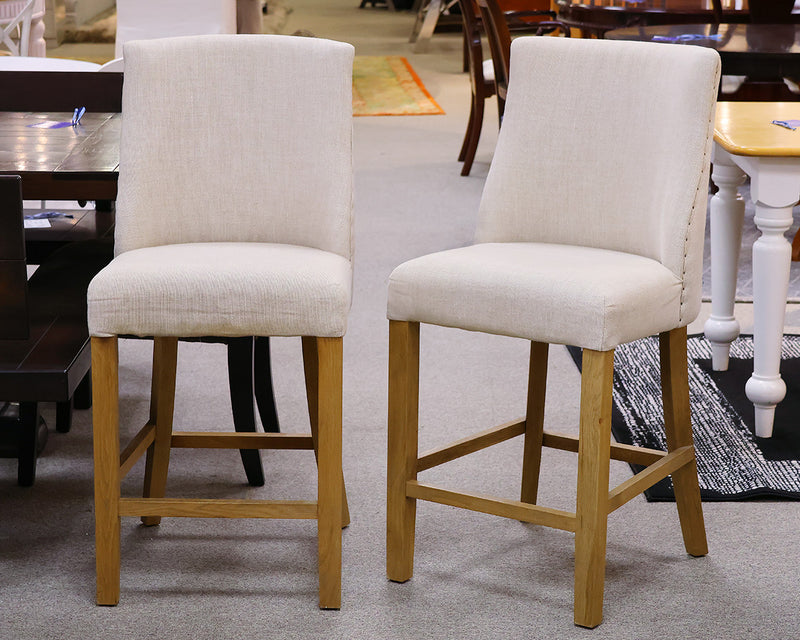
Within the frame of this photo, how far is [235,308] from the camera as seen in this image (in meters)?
1.84

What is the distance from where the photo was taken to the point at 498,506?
191 cm

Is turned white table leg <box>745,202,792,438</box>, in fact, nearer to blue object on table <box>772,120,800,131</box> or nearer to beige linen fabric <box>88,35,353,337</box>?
blue object on table <box>772,120,800,131</box>

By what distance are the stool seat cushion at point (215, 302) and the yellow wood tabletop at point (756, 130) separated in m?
1.04

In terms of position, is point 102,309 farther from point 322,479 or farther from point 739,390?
point 739,390

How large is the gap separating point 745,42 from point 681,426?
98.3 inches

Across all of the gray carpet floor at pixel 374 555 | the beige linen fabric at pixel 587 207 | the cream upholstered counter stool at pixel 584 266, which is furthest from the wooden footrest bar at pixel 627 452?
the beige linen fabric at pixel 587 207

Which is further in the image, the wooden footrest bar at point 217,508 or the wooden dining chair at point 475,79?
the wooden dining chair at point 475,79

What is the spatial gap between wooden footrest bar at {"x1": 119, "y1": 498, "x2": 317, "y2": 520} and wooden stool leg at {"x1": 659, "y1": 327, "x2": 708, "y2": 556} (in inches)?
26.6

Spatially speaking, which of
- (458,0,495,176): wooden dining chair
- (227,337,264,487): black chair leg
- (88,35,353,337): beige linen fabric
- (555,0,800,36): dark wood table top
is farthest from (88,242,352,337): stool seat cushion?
(555,0,800,36): dark wood table top

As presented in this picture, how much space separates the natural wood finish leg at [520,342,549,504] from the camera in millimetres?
2193

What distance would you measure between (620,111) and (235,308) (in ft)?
2.61

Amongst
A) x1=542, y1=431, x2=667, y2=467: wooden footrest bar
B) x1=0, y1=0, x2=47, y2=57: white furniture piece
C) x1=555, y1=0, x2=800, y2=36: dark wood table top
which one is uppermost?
x1=555, y1=0, x2=800, y2=36: dark wood table top

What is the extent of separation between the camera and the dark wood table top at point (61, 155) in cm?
208

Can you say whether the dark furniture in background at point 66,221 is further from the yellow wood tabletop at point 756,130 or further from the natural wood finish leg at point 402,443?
the yellow wood tabletop at point 756,130
